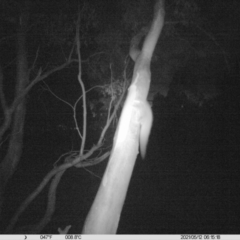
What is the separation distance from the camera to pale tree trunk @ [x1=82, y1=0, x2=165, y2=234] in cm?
269

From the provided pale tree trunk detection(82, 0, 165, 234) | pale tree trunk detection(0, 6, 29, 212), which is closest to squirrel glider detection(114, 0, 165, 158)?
pale tree trunk detection(82, 0, 165, 234)

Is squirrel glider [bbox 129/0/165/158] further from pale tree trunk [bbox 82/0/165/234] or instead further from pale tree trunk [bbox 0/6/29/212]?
pale tree trunk [bbox 0/6/29/212]

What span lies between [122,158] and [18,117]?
3.96 metres

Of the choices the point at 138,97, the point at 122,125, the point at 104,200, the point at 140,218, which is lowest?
the point at 104,200

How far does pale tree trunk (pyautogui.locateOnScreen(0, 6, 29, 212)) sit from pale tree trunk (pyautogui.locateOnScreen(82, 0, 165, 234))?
3.41 metres

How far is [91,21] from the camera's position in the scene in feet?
20.3

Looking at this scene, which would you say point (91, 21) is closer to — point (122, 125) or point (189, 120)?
point (122, 125)

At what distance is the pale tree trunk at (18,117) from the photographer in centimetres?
552

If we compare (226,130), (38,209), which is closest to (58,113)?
(38,209)

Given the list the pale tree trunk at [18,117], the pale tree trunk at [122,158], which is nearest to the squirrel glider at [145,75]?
the pale tree trunk at [122,158]

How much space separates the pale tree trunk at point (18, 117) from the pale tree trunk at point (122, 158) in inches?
134

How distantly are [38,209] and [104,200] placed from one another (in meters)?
9.78

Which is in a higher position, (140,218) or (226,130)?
(226,130)

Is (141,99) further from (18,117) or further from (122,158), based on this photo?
(18,117)
